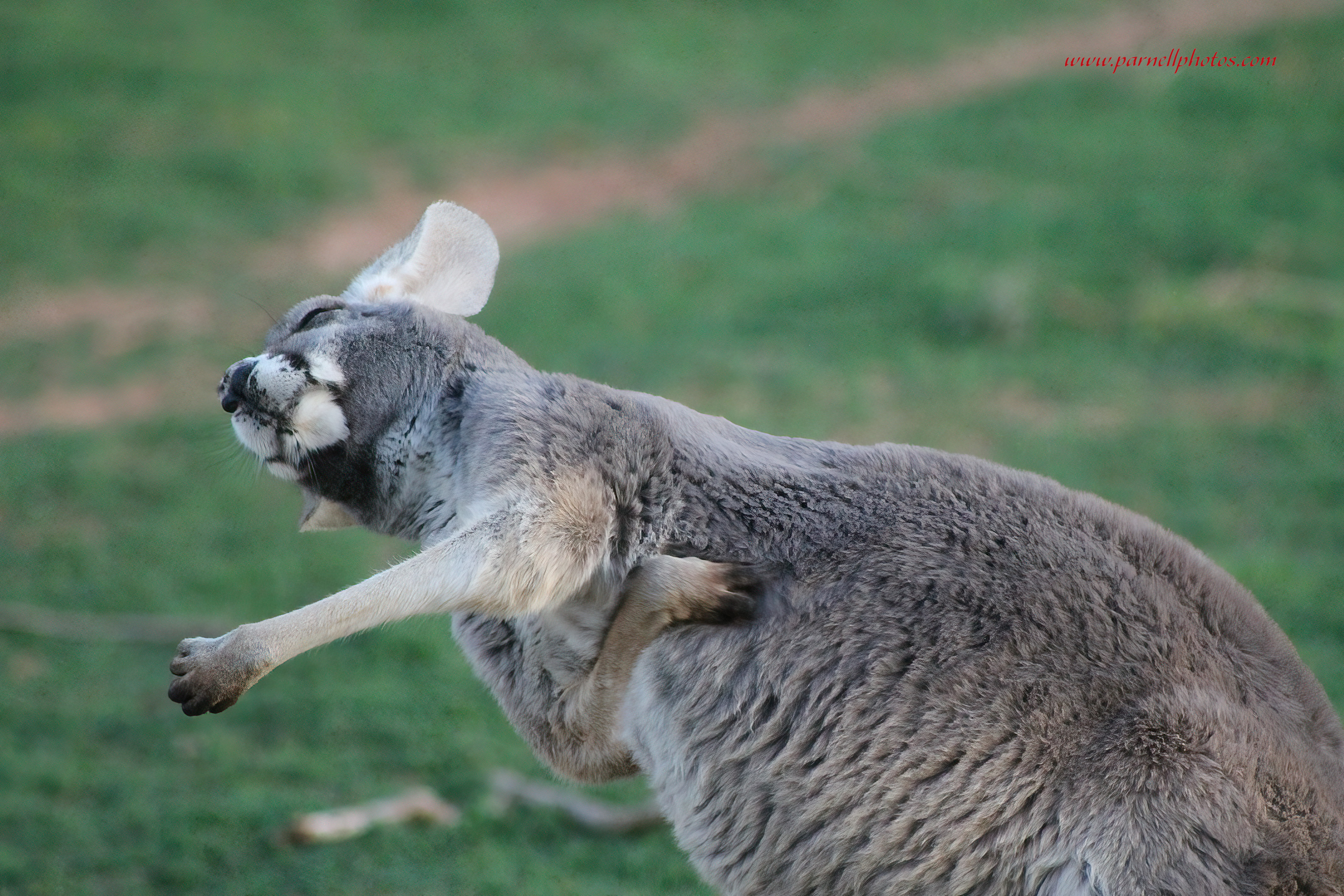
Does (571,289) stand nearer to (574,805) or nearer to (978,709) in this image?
(574,805)

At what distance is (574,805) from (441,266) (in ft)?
7.28

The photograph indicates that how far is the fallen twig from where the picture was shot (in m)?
4.78

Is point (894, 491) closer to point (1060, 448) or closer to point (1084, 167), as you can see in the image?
point (1060, 448)

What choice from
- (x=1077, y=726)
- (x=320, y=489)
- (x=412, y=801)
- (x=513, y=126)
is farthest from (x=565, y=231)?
(x=1077, y=726)

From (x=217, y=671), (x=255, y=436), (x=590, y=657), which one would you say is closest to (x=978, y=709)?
(x=590, y=657)

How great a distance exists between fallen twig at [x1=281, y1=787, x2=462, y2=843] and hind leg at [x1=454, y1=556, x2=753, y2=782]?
177 cm

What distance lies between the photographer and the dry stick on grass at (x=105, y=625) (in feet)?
20.8

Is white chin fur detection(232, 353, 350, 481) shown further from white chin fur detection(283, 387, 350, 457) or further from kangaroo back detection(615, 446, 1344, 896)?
kangaroo back detection(615, 446, 1344, 896)

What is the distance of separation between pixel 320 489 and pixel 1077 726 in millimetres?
1932

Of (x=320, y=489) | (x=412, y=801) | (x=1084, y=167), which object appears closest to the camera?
(x=320, y=489)

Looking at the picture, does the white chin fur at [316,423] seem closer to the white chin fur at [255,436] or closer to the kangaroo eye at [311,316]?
the white chin fur at [255,436]

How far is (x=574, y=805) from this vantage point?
16.5 feet

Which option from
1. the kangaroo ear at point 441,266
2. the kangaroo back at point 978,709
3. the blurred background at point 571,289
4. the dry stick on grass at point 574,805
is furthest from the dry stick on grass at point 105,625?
the kangaroo back at point 978,709

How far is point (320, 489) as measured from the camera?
3436mm
